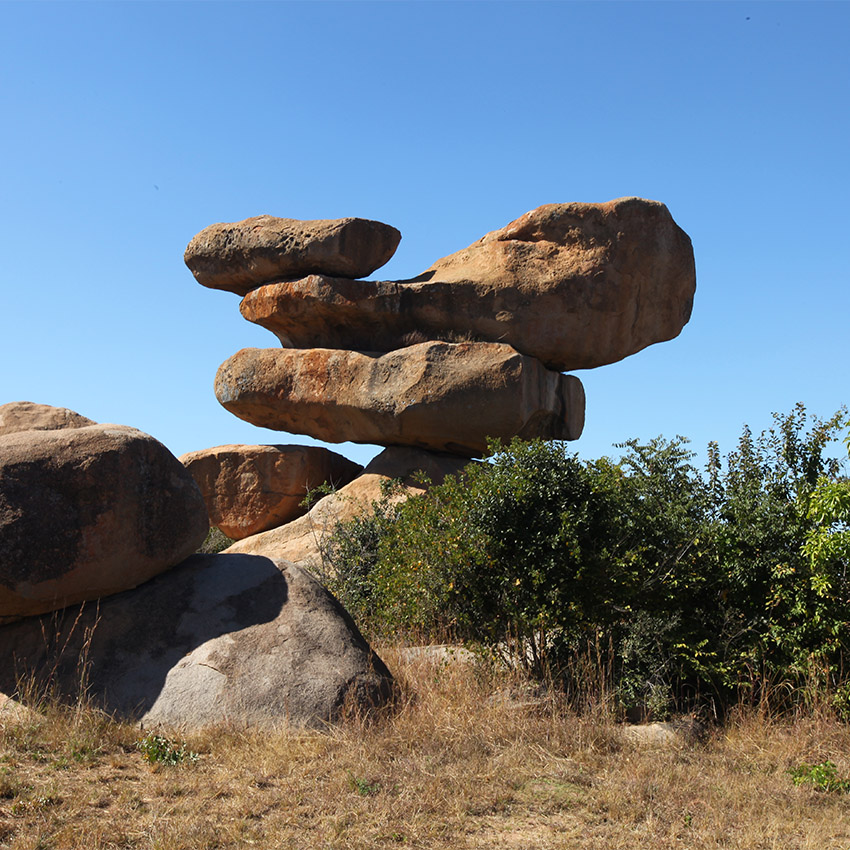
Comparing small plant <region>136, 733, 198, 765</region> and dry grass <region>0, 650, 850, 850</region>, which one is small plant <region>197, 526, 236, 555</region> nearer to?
dry grass <region>0, 650, 850, 850</region>

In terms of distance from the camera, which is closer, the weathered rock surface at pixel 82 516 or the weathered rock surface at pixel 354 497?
the weathered rock surface at pixel 82 516

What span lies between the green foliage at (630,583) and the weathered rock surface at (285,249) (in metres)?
8.25

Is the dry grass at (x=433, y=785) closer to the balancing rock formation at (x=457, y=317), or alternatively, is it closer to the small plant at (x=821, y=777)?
the small plant at (x=821, y=777)

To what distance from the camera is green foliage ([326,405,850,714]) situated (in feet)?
26.0

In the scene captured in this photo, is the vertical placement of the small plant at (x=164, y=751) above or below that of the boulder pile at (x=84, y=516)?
below

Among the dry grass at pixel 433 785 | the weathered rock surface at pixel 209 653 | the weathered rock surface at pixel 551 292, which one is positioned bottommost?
the dry grass at pixel 433 785

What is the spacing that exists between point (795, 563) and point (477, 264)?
9.18 m

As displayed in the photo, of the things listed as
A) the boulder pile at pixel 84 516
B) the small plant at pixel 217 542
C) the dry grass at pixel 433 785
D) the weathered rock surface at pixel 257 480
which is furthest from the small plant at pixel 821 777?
the small plant at pixel 217 542

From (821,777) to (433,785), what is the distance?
281 cm

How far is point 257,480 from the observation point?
55.0 feet

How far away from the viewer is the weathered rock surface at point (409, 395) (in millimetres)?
14680

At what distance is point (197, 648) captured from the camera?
300 inches

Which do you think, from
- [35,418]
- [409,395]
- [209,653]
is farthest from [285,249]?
[209,653]

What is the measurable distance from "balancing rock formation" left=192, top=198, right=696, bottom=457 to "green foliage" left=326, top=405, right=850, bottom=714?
6.23 metres
